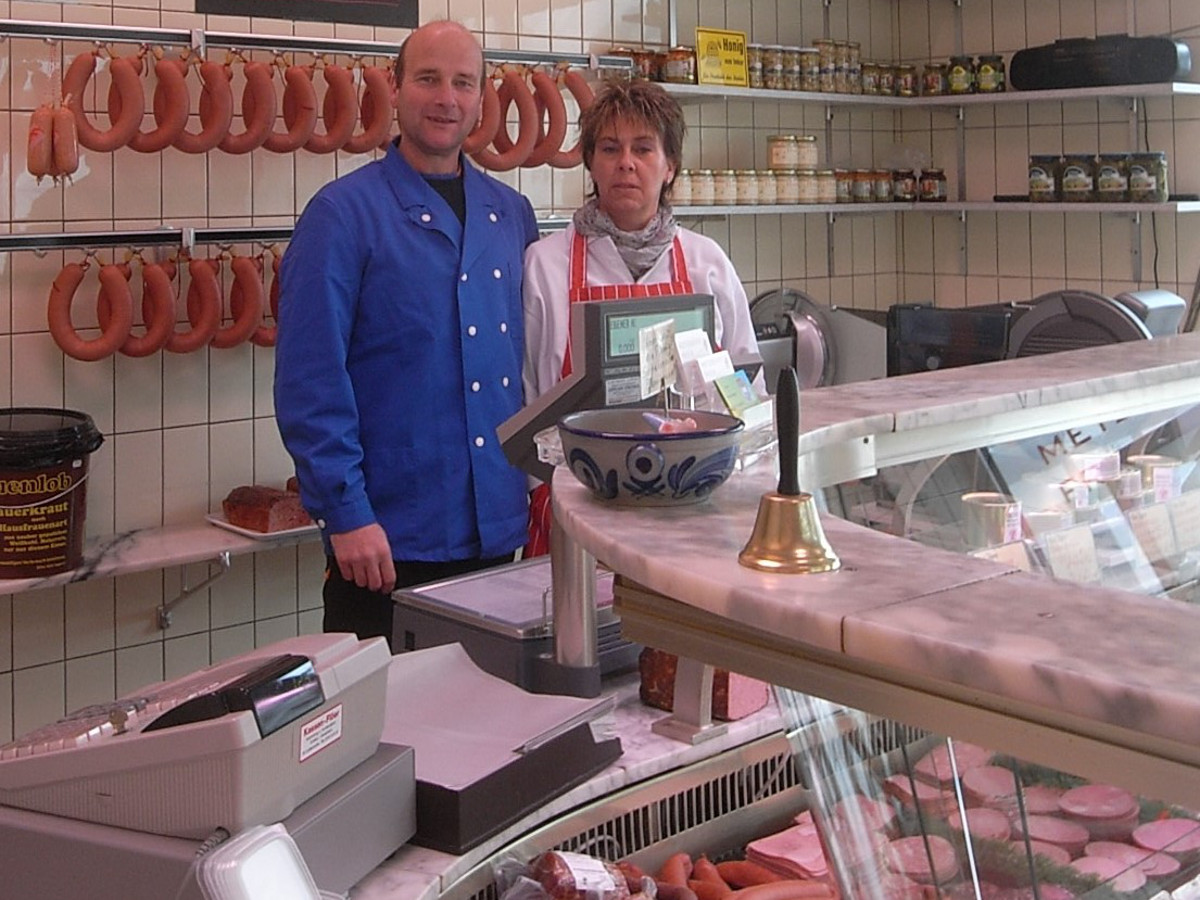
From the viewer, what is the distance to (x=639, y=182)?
113 inches

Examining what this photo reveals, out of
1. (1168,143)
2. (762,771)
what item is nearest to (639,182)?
(762,771)

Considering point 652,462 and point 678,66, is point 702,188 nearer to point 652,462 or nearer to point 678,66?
point 678,66

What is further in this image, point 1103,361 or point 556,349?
point 556,349

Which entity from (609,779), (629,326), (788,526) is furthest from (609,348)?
(788,526)

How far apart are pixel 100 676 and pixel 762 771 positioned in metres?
2.50

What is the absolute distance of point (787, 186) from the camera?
5.20 metres

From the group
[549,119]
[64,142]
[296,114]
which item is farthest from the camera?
[549,119]

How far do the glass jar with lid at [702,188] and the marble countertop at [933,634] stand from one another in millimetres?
3399

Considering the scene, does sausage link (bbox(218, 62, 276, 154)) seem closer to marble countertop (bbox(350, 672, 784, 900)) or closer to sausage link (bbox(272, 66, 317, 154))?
sausage link (bbox(272, 66, 317, 154))

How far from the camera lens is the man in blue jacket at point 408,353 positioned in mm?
2789

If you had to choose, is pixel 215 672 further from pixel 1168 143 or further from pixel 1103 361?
pixel 1168 143

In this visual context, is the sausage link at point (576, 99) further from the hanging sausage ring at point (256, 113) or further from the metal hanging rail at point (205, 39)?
the hanging sausage ring at point (256, 113)

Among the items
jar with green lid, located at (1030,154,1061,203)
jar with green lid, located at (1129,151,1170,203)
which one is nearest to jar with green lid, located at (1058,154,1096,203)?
jar with green lid, located at (1030,154,1061,203)

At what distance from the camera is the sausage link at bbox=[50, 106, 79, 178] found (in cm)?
344
